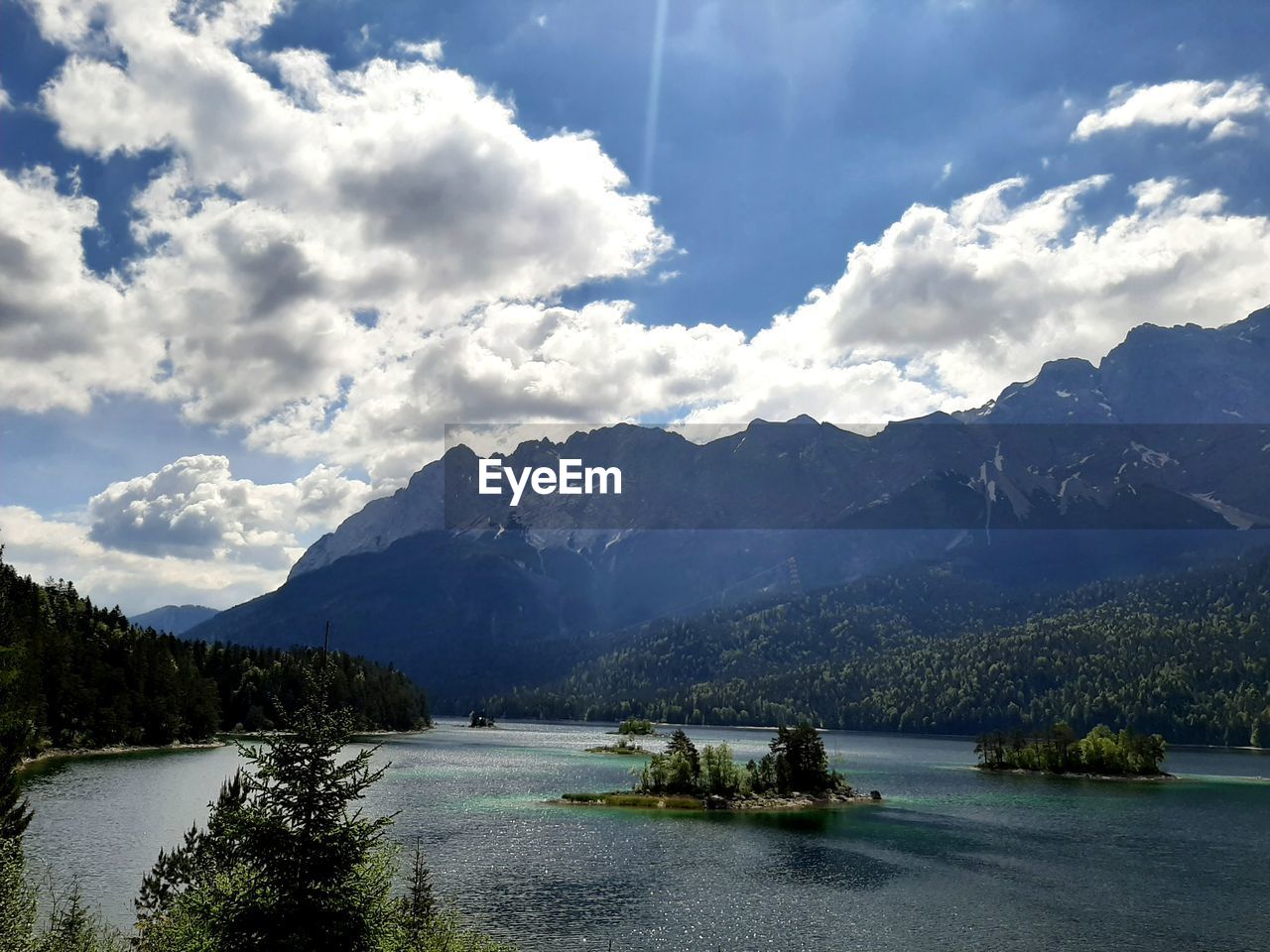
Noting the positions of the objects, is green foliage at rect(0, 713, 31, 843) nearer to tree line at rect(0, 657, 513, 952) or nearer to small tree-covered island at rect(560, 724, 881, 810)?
tree line at rect(0, 657, 513, 952)

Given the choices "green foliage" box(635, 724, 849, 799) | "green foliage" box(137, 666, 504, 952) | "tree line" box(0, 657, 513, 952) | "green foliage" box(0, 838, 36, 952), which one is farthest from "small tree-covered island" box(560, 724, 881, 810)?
"green foliage" box(137, 666, 504, 952)

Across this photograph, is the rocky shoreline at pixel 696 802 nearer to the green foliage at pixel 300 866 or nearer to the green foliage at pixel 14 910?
the green foliage at pixel 14 910

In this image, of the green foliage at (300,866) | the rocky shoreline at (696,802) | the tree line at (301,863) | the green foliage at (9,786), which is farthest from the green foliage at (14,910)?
the rocky shoreline at (696,802)

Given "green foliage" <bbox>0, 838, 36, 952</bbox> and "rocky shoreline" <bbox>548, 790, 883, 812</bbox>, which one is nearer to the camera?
"green foliage" <bbox>0, 838, 36, 952</bbox>

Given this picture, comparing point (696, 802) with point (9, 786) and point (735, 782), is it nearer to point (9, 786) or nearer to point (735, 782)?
point (735, 782)

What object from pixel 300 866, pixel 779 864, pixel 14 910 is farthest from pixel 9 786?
pixel 779 864
